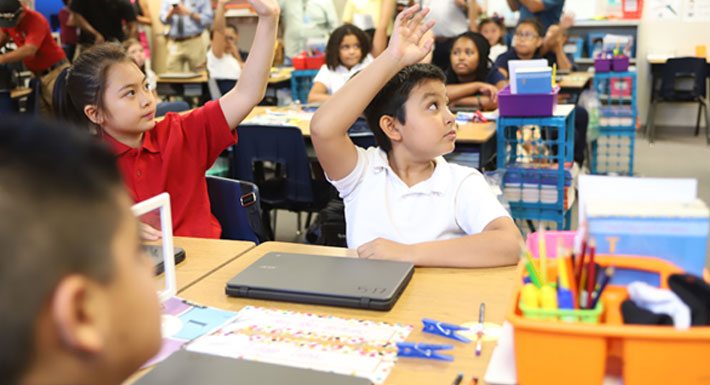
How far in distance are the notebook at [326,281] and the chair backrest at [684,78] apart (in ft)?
19.2

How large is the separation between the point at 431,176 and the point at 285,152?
144cm

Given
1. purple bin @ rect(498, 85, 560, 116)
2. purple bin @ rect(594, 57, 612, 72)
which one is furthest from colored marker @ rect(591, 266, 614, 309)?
purple bin @ rect(594, 57, 612, 72)

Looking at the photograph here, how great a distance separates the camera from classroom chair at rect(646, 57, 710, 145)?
612 cm

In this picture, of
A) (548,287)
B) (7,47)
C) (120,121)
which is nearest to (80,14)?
(7,47)

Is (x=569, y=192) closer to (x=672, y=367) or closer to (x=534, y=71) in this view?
(x=534, y=71)

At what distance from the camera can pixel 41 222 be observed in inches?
16.5

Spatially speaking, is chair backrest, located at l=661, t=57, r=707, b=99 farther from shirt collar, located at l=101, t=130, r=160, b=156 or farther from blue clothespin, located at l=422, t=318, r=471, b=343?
blue clothespin, located at l=422, t=318, r=471, b=343

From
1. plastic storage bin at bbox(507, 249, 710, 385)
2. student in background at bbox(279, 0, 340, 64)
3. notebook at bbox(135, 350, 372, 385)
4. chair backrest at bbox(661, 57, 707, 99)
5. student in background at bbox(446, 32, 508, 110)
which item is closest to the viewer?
plastic storage bin at bbox(507, 249, 710, 385)

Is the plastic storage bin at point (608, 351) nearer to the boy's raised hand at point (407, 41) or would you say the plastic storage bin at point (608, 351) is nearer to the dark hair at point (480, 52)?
the boy's raised hand at point (407, 41)

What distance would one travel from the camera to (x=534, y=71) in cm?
265

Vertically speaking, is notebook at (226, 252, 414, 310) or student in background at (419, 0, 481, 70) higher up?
student in background at (419, 0, 481, 70)

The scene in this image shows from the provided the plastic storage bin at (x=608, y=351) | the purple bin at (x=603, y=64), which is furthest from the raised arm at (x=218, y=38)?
the plastic storage bin at (x=608, y=351)

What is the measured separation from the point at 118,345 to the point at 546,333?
17.7 inches

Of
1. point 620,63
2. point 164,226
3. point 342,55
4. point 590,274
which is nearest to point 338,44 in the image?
point 342,55
